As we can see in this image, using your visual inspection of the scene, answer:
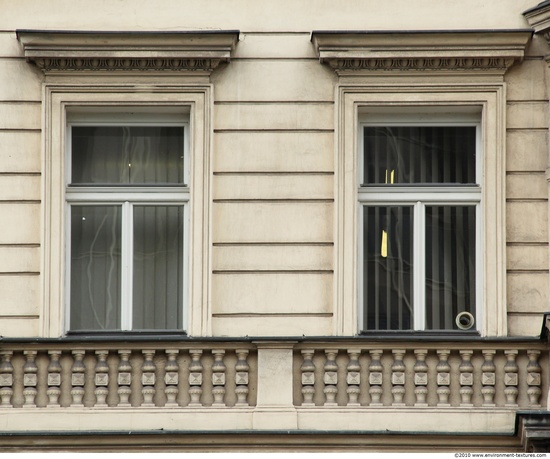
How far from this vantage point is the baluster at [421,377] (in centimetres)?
1794

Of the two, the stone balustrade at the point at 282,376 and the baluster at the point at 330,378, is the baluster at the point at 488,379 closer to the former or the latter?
the stone balustrade at the point at 282,376

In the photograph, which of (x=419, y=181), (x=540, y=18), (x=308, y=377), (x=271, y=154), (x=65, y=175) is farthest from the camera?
(x=419, y=181)

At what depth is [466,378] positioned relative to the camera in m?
18.0

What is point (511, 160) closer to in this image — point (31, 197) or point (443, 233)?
point (443, 233)

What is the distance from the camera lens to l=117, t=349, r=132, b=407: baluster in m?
18.0

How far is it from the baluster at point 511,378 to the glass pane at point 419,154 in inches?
78.2

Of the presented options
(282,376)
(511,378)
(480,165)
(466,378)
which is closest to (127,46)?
(282,376)

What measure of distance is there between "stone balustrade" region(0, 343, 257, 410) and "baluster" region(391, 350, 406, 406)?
1.44m

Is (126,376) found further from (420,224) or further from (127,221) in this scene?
(420,224)

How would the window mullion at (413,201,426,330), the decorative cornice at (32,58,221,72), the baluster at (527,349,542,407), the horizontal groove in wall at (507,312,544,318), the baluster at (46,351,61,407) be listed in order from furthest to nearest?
the window mullion at (413,201,426,330)
the decorative cornice at (32,58,221,72)
the horizontal groove in wall at (507,312,544,318)
the baluster at (46,351,61,407)
the baluster at (527,349,542,407)

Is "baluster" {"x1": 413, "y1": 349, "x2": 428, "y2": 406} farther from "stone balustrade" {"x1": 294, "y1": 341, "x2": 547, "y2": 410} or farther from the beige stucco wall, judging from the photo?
the beige stucco wall

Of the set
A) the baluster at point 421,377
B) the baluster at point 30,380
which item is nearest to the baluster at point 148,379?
the baluster at point 30,380

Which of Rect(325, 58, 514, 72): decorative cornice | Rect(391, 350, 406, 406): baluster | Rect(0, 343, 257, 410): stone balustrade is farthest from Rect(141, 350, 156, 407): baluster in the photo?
Rect(325, 58, 514, 72): decorative cornice

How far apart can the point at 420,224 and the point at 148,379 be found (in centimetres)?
333
